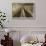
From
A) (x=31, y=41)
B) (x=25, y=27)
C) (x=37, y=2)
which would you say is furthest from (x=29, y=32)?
(x=37, y=2)

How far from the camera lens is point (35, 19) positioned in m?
4.12

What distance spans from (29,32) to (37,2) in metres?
0.86

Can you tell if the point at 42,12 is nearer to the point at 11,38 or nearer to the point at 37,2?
the point at 37,2

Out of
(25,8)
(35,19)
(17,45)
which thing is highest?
(25,8)

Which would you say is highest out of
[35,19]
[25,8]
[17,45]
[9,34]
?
[25,8]

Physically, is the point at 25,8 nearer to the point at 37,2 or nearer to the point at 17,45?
the point at 37,2

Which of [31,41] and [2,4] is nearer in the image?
[31,41]

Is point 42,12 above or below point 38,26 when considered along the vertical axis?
above

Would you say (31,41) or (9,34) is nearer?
(31,41)

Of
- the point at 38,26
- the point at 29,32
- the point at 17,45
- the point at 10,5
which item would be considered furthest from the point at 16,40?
the point at 10,5

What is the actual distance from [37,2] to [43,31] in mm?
825

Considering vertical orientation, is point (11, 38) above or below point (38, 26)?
below

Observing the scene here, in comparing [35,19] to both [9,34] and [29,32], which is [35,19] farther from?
[9,34]

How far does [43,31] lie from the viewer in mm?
4125
